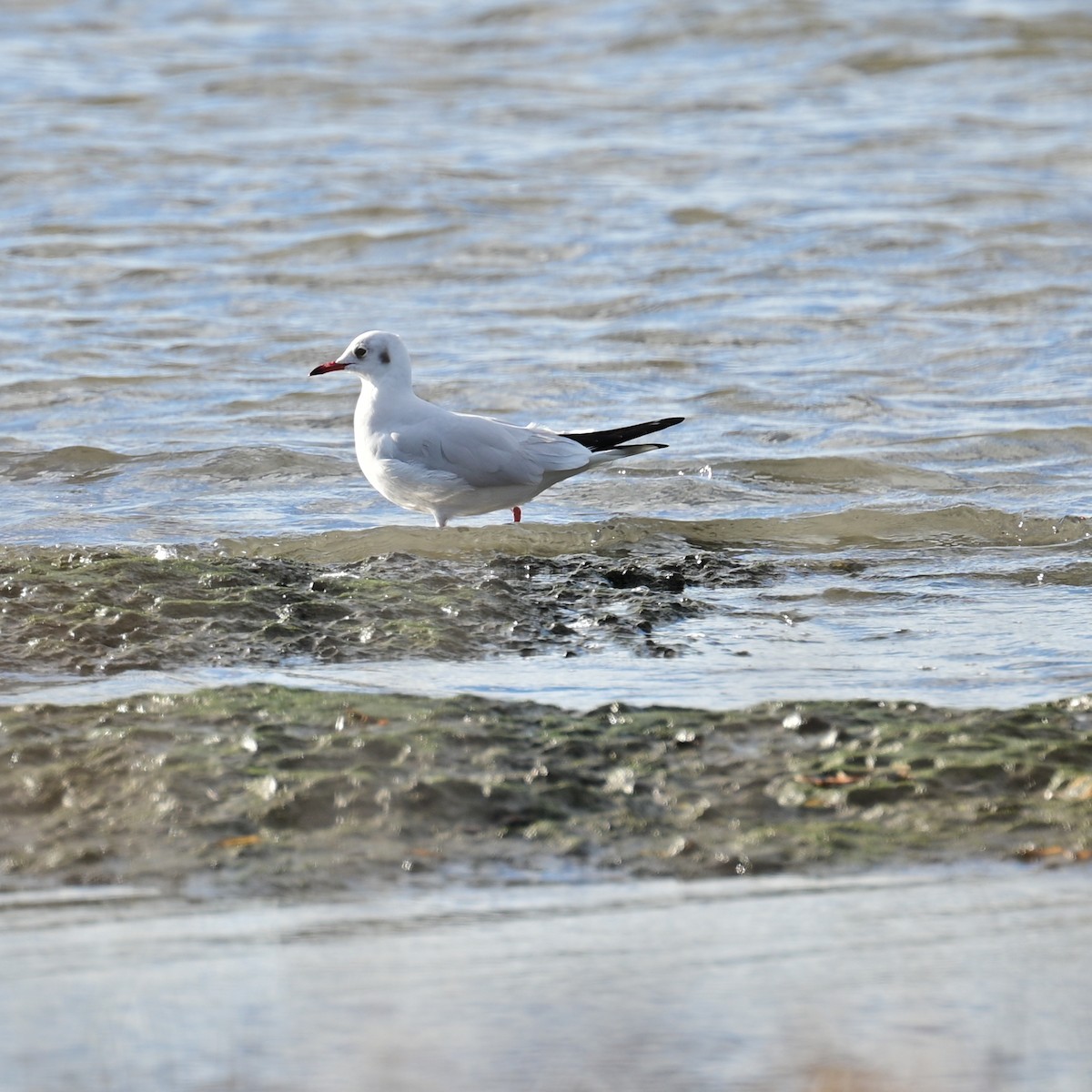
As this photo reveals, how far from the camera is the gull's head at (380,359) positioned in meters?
6.34

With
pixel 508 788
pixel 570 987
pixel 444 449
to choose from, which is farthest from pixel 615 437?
pixel 570 987

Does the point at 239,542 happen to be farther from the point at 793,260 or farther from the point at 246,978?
the point at 793,260

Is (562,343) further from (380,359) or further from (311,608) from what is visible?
(311,608)

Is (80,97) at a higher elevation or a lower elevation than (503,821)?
higher

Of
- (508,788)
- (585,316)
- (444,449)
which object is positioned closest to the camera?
(508,788)

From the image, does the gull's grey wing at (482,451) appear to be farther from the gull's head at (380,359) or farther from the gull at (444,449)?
the gull's head at (380,359)

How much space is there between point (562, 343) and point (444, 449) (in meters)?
3.85

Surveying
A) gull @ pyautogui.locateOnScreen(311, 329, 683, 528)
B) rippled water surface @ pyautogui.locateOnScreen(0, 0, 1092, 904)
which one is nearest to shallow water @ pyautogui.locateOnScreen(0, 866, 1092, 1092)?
rippled water surface @ pyautogui.locateOnScreen(0, 0, 1092, 904)

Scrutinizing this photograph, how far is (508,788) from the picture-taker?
11.5 feet

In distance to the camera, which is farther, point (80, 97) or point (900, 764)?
point (80, 97)

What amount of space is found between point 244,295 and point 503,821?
813 cm

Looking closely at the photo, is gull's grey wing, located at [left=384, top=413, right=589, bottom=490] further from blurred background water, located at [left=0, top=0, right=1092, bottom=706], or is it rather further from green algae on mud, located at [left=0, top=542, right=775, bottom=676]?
green algae on mud, located at [left=0, top=542, right=775, bottom=676]

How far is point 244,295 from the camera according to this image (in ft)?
36.2

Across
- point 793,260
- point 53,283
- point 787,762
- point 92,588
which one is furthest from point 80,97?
point 787,762
